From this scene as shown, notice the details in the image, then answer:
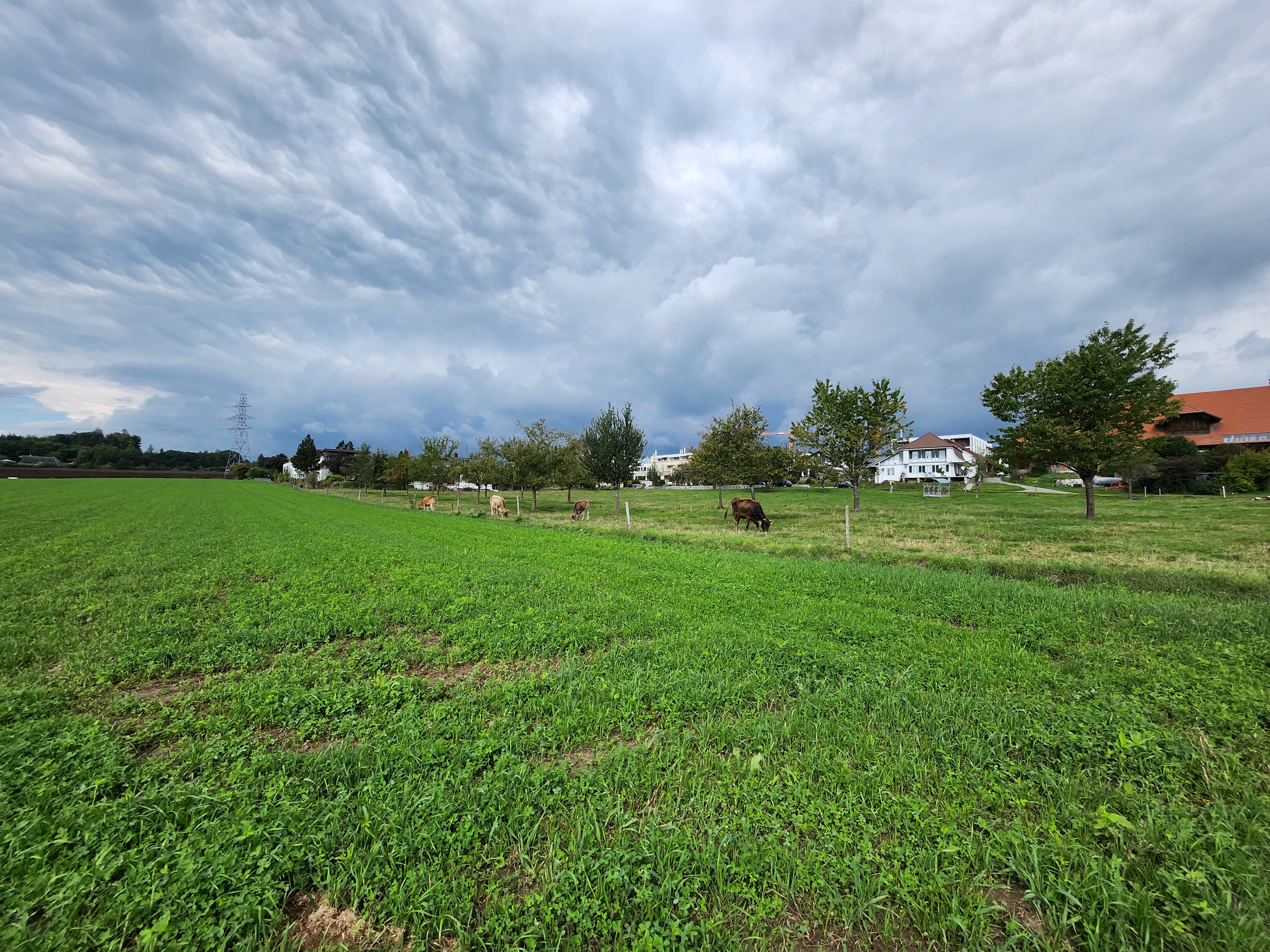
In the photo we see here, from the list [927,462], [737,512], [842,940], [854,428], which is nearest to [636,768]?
[842,940]

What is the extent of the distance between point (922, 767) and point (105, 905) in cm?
539

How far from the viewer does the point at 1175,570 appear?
11.3 metres

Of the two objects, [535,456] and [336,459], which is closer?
[535,456]

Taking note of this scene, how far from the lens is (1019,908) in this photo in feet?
8.93

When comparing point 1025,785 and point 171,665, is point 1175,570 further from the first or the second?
point 171,665

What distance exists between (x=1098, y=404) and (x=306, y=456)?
490 ft

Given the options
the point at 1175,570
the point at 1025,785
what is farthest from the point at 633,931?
the point at 1175,570

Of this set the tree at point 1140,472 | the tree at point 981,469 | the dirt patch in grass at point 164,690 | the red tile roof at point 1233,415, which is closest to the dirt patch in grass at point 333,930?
the dirt patch in grass at point 164,690

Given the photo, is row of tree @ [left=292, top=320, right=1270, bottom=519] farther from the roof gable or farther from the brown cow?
the roof gable

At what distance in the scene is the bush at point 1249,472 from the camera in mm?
38719

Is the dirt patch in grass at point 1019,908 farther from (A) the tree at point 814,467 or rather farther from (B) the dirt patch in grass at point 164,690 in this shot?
(A) the tree at point 814,467

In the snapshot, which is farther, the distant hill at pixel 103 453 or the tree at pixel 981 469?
the distant hill at pixel 103 453

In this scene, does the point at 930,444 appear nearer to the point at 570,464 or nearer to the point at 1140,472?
the point at 1140,472

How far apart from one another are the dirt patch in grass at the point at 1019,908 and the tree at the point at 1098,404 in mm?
31885
